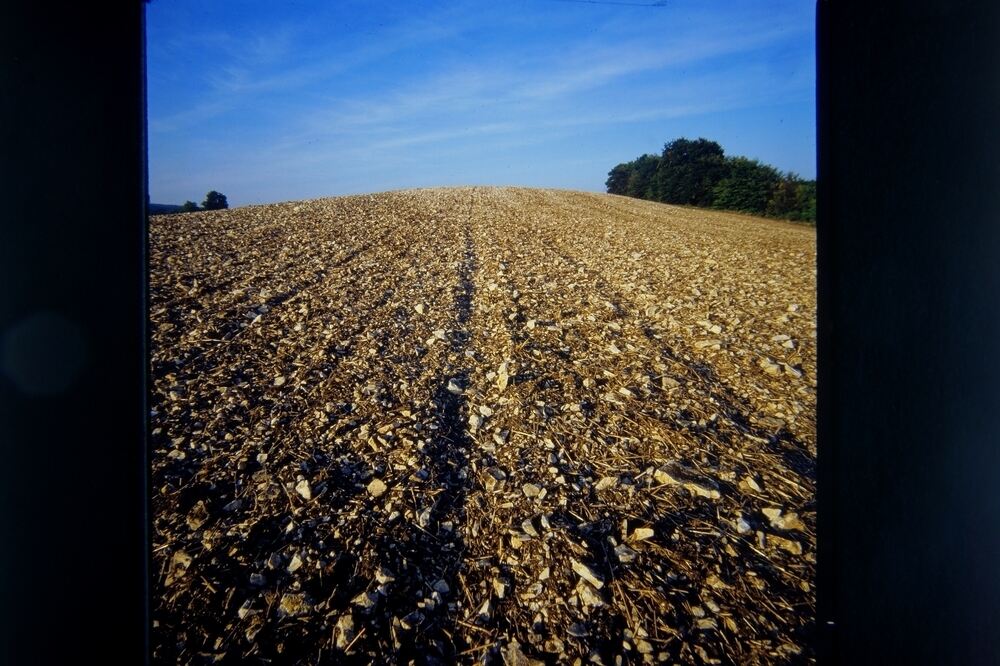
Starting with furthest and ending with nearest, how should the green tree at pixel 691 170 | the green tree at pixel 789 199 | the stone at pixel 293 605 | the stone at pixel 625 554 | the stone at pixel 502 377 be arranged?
1. the green tree at pixel 691 170
2. the green tree at pixel 789 199
3. the stone at pixel 502 377
4. the stone at pixel 625 554
5. the stone at pixel 293 605

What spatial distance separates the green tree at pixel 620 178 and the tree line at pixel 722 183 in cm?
425

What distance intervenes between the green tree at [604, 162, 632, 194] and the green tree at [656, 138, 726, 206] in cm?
496

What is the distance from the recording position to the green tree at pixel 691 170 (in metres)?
10.9

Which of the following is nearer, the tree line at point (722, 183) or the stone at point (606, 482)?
the stone at point (606, 482)

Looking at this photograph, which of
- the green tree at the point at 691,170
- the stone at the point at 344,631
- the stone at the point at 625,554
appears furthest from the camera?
the green tree at the point at 691,170

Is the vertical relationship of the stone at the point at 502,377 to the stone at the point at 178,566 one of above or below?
above

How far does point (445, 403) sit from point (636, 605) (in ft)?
6.71

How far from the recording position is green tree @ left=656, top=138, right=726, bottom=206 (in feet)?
35.9
